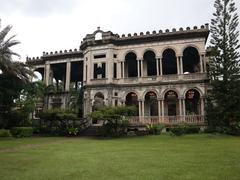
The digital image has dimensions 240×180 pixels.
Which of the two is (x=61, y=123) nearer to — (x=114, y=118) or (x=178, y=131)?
(x=114, y=118)

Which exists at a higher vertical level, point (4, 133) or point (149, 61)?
point (149, 61)

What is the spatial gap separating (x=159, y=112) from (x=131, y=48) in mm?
8022

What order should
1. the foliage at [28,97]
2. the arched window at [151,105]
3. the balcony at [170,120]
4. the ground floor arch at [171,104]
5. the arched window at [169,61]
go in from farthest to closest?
the arched window at [169,61]
the arched window at [151,105]
the ground floor arch at [171,104]
the foliage at [28,97]
the balcony at [170,120]

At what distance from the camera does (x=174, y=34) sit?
28.7 meters

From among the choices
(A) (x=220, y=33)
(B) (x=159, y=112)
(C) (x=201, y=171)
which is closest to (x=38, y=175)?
(C) (x=201, y=171)

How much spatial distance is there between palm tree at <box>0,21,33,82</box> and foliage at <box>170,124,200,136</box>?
15.2m

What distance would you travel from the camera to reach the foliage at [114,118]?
23281 millimetres

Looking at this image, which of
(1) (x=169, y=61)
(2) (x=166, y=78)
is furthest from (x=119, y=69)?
(1) (x=169, y=61)

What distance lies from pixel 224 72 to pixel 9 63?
2008 cm

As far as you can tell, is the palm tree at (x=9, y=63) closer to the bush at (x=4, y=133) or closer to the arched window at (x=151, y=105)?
the bush at (x=4, y=133)

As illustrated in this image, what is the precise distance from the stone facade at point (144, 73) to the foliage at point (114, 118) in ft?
9.26

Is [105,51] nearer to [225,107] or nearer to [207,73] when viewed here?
[207,73]

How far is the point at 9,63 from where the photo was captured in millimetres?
24453

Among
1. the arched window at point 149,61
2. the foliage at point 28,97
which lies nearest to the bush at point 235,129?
the arched window at point 149,61
